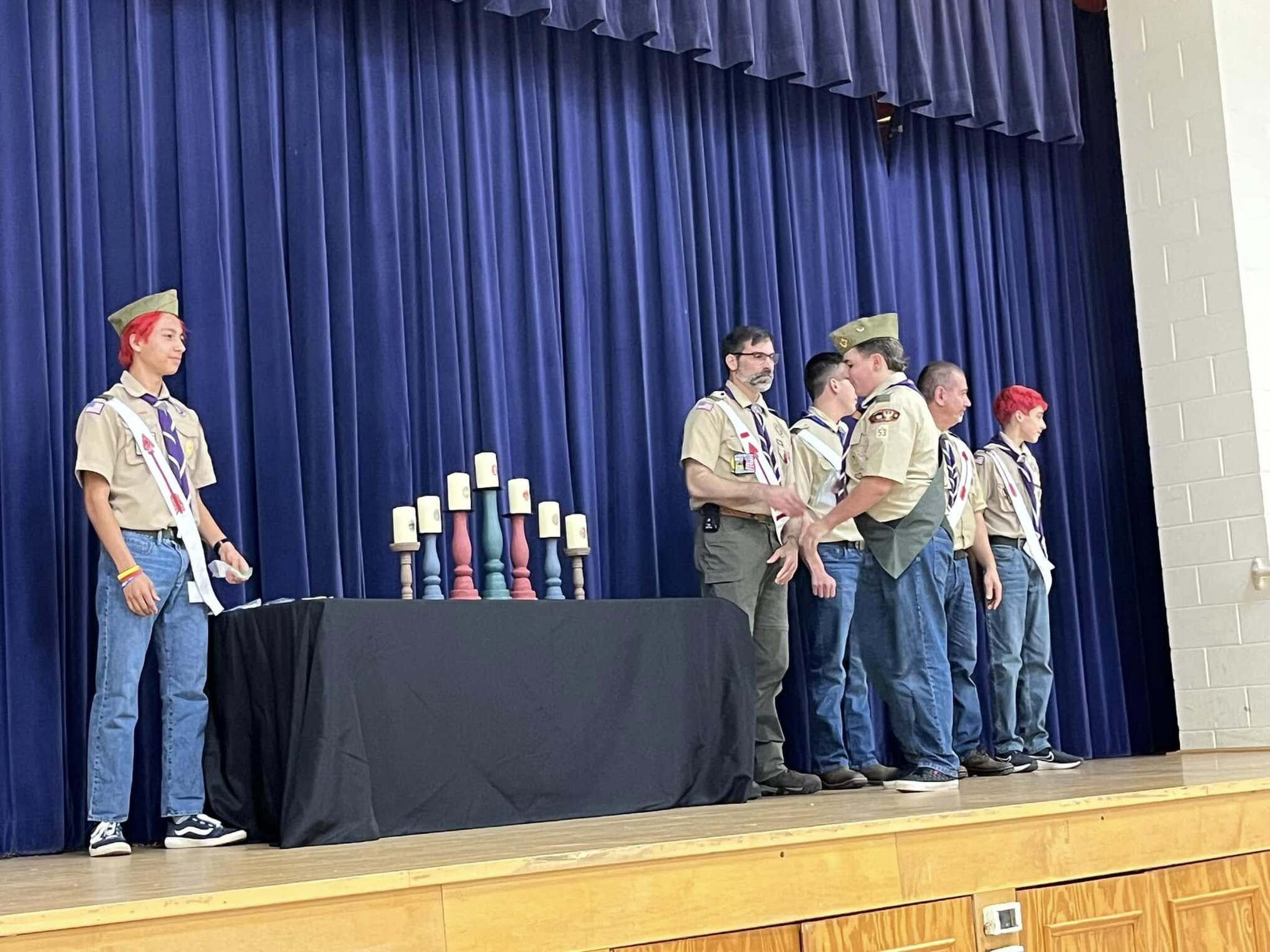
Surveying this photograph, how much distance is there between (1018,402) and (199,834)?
10.9 feet

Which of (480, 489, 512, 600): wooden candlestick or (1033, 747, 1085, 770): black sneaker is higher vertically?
(480, 489, 512, 600): wooden candlestick

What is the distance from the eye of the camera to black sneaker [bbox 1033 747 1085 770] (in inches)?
209

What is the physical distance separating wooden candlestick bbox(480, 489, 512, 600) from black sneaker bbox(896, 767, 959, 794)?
1163mm

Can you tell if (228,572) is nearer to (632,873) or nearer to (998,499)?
(632,873)

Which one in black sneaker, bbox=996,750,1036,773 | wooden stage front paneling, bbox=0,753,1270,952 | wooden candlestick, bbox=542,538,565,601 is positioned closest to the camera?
wooden stage front paneling, bbox=0,753,1270,952

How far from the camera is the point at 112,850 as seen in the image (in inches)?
140

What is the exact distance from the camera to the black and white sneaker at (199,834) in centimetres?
360

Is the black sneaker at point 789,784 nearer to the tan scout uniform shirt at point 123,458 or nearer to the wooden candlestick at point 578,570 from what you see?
the wooden candlestick at point 578,570

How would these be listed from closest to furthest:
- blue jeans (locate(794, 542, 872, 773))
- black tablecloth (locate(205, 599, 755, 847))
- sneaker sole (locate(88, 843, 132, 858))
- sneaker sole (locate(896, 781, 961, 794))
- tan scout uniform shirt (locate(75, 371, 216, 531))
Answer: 1. black tablecloth (locate(205, 599, 755, 847))
2. sneaker sole (locate(88, 843, 132, 858))
3. tan scout uniform shirt (locate(75, 371, 216, 531))
4. sneaker sole (locate(896, 781, 961, 794))
5. blue jeans (locate(794, 542, 872, 773))

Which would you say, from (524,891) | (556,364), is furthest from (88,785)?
(556,364)

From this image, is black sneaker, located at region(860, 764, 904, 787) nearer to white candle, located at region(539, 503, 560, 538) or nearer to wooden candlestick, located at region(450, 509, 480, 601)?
white candle, located at region(539, 503, 560, 538)

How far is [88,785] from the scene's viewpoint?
12.0 feet

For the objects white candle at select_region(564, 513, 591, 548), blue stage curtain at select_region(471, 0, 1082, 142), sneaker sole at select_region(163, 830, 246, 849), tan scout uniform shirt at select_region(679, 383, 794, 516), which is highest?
blue stage curtain at select_region(471, 0, 1082, 142)

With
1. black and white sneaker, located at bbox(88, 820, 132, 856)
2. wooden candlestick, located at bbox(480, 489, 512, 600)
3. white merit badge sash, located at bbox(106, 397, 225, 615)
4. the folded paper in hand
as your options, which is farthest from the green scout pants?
black and white sneaker, located at bbox(88, 820, 132, 856)
